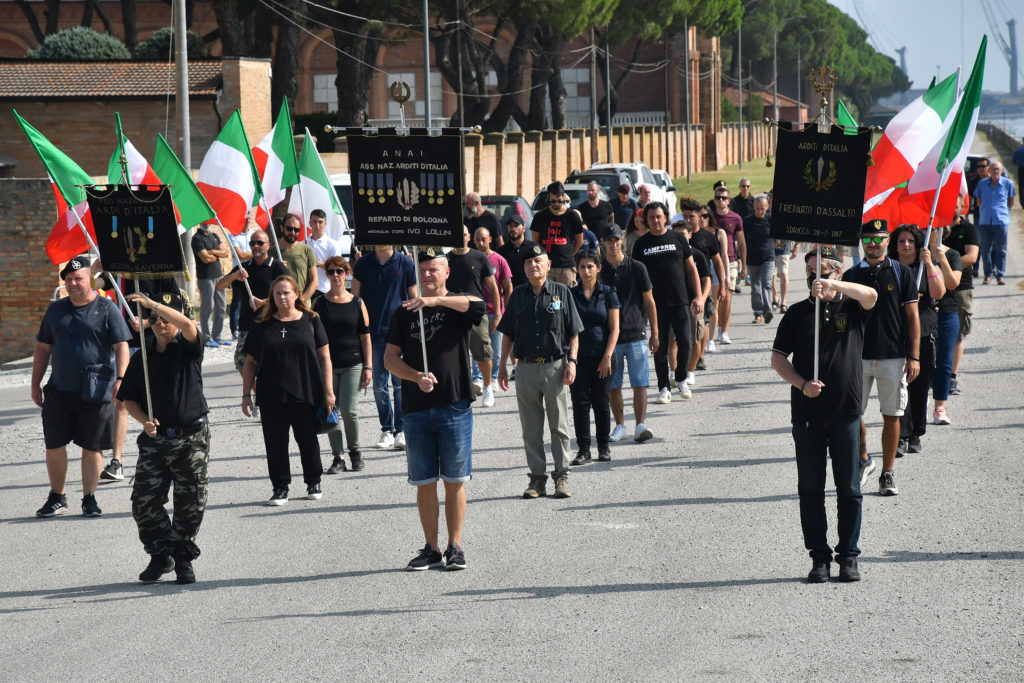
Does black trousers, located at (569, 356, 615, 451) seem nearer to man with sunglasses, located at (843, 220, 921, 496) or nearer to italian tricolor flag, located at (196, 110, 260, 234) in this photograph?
man with sunglasses, located at (843, 220, 921, 496)

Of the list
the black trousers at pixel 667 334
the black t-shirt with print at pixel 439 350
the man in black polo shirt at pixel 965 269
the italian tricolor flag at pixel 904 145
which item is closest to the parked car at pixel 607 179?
the man in black polo shirt at pixel 965 269

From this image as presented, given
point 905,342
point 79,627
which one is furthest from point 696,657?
point 905,342

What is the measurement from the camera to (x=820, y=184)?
804 centimetres

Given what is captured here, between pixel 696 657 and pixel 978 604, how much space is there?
5.48 feet

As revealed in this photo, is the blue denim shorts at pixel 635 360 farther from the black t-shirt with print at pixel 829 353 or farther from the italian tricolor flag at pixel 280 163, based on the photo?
the italian tricolor flag at pixel 280 163

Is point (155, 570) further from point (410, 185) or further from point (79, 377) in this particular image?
point (410, 185)

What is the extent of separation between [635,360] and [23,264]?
550 inches

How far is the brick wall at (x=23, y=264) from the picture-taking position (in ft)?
71.5

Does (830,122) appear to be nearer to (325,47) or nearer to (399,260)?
(399,260)

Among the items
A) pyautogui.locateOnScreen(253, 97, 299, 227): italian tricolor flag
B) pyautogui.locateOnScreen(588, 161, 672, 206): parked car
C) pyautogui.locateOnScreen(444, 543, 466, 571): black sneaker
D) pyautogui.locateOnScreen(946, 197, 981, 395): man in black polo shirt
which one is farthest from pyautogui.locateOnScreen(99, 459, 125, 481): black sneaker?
Result: pyautogui.locateOnScreen(588, 161, 672, 206): parked car

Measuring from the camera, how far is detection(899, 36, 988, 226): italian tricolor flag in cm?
1112

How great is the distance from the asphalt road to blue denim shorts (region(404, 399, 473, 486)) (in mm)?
578

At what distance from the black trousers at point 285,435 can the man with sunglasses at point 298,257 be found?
355cm

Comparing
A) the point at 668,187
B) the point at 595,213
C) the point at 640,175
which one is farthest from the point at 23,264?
the point at 668,187
